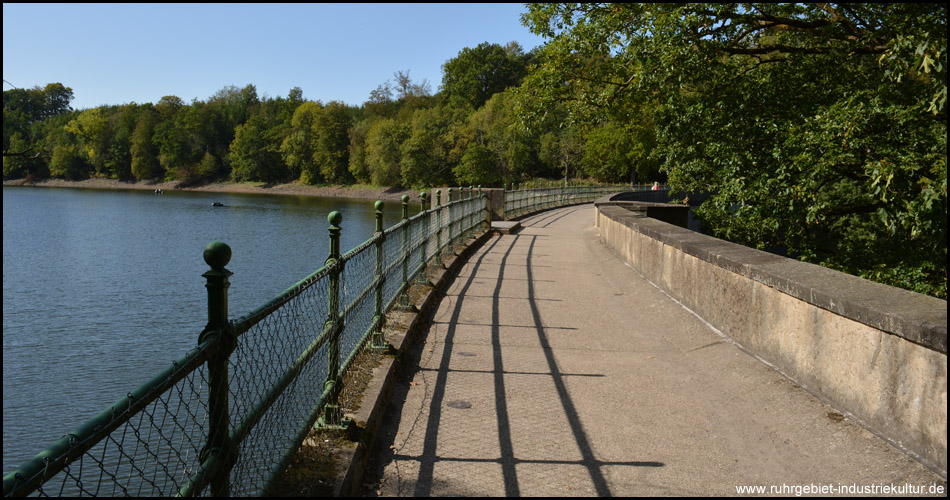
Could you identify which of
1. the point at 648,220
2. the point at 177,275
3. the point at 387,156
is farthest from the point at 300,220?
the point at 387,156

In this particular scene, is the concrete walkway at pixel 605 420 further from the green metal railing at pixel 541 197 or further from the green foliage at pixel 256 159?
the green foliage at pixel 256 159

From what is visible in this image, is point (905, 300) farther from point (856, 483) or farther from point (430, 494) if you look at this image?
point (430, 494)

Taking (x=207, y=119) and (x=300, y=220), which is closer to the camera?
(x=300, y=220)

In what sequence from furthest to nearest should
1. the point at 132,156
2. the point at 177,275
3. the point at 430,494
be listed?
the point at 132,156 < the point at 177,275 < the point at 430,494

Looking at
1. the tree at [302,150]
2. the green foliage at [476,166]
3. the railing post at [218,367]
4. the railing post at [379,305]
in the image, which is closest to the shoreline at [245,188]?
the tree at [302,150]

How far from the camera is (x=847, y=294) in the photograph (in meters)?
4.96

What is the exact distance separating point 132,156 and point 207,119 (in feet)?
49.4

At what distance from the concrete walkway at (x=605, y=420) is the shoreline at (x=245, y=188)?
86903 millimetres

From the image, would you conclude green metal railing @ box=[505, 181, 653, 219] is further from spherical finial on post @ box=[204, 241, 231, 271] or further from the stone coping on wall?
spherical finial on post @ box=[204, 241, 231, 271]

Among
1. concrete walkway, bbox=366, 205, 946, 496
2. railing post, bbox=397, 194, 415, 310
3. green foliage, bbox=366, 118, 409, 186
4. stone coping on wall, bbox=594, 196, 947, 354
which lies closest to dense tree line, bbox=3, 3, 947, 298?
stone coping on wall, bbox=594, 196, 947, 354

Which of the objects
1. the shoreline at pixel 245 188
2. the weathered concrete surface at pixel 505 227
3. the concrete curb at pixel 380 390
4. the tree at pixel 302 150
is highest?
→ the tree at pixel 302 150

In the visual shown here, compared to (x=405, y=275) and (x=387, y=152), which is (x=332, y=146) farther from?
(x=405, y=275)

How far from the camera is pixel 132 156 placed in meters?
130

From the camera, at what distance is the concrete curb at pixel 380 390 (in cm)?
376
